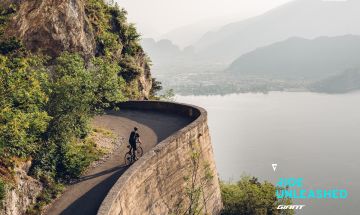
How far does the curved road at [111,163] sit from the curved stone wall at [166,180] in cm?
169

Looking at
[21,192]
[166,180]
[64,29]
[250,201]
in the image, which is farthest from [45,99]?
[250,201]

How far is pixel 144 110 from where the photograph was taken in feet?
113

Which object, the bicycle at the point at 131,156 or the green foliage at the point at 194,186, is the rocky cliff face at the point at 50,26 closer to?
the bicycle at the point at 131,156

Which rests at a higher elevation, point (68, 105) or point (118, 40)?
point (118, 40)

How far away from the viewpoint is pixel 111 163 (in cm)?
2192

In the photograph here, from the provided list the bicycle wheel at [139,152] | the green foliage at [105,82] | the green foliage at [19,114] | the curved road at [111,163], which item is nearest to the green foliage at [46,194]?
the curved road at [111,163]

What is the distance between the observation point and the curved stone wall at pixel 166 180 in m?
15.9

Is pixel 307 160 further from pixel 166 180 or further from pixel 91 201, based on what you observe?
pixel 91 201

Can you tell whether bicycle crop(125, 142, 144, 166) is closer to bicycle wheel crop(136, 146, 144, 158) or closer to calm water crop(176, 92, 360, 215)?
bicycle wheel crop(136, 146, 144, 158)

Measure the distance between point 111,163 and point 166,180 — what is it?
3945 mm

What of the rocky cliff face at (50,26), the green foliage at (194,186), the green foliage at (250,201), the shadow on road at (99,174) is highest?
the rocky cliff face at (50,26)

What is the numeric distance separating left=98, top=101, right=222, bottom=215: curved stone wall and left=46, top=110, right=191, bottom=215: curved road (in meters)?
1.69

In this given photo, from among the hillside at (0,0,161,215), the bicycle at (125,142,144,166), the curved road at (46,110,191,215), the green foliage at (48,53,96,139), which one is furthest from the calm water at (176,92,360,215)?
the green foliage at (48,53,96,139)

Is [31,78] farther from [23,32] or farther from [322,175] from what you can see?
[322,175]
